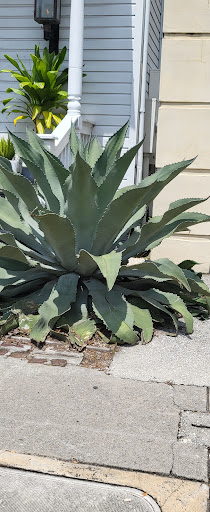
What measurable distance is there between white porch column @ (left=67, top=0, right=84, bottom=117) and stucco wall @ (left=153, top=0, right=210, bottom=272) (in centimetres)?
193

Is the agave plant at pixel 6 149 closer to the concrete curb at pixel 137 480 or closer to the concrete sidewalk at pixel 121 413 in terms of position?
the concrete sidewalk at pixel 121 413

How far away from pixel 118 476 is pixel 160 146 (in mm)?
3467

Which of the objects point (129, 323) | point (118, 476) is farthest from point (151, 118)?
point (118, 476)

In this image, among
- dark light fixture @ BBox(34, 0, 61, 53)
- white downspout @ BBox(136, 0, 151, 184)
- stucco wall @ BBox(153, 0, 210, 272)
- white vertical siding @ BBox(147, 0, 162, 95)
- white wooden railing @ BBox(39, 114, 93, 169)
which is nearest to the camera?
stucco wall @ BBox(153, 0, 210, 272)

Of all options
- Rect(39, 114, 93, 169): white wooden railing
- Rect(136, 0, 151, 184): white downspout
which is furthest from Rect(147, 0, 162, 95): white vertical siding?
Rect(39, 114, 93, 169): white wooden railing

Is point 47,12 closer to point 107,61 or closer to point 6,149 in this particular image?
point 107,61

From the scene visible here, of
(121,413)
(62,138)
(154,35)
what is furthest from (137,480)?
(154,35)

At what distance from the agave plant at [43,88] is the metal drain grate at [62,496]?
18.6ft

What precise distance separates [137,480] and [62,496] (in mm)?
285

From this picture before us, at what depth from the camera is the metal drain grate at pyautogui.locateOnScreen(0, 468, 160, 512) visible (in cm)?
195

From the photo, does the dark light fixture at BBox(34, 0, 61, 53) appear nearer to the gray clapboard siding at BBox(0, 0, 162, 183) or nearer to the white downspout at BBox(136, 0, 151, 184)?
the gray clapboard siding at BBox(0, 0, 162, 183)

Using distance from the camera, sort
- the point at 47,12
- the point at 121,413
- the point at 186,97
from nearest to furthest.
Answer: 1. the point at 121,413
2. the point at 186,97
3. the point at 47,12

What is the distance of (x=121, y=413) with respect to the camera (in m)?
2.61

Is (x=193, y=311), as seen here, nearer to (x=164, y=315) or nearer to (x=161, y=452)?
(x=164, y=315)
